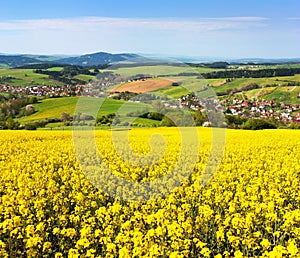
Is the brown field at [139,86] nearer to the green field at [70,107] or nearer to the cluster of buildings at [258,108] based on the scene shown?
the green field at [70,107]

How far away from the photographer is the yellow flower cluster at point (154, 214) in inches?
261

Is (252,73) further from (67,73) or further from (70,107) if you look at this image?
(70,107)

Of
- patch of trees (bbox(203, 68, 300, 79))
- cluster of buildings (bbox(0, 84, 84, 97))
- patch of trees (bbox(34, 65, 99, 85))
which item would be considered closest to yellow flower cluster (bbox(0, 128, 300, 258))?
cluster of buildings (bbox(0, 84, 84, 97))

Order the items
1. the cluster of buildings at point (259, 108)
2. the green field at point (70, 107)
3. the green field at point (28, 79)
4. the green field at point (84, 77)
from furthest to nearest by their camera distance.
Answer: the green field at point (84, 77) < the green field at point (28, 79) < the cluster of buildings at point (259, 108) < the green field at point (70, 107)

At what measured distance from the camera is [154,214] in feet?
25.7

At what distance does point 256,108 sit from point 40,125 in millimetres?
71262

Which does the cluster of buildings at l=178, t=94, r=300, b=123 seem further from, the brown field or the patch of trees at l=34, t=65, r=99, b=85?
the patch of trees at l=34, t=65, r=99, b=85

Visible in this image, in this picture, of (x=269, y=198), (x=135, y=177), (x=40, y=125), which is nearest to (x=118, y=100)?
(x=40, y=125)

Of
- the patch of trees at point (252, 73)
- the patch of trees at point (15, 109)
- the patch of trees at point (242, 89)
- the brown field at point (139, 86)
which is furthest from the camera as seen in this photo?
the patch of trees at point (252, 73)

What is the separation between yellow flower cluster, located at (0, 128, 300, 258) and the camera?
6.62 metres

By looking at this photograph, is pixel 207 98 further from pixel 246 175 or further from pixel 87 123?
pixel 246 175

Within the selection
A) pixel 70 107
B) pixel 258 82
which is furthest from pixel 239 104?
pixel 70 107

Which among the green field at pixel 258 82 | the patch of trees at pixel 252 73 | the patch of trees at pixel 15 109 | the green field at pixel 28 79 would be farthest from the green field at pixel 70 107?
the patch of trees at pixel 252 73

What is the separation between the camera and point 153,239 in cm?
677
